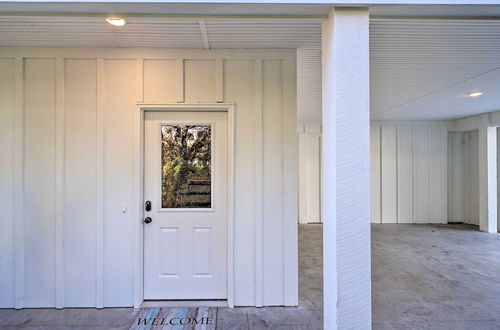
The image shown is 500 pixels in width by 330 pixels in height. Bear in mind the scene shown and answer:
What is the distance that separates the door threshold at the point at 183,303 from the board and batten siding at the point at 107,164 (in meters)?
0.18

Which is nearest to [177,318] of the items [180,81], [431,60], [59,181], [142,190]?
[142,190]

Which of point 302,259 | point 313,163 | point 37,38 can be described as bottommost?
point 302,259

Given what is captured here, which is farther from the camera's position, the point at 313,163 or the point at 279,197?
the point at 313,163

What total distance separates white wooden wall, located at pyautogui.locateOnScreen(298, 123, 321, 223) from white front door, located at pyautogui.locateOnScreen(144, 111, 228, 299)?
15.5 feet

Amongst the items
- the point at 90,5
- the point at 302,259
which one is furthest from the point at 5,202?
the point at 302,259

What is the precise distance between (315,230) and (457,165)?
180 inches

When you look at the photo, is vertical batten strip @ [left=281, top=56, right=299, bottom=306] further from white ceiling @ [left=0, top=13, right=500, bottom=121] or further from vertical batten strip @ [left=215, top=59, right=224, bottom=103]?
vertical batten strip @ [left=215, top=59, right=224, bottom=103]

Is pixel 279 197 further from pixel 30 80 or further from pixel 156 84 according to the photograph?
pixel 30 80

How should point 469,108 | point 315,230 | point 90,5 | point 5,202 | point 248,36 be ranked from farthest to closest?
point 315,230 → point 469,108 → point 5,202 → point 248,36 → point 90,5

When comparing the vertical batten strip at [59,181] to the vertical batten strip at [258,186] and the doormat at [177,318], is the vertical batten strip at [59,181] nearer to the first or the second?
the doormat at [177,318]

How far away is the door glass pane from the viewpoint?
305 cm

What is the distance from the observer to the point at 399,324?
2664 millimetres

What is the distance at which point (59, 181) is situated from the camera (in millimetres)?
2863

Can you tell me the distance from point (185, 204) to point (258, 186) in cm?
85
